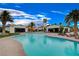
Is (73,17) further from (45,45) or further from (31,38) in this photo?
(31,38)

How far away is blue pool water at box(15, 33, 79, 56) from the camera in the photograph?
267 inches

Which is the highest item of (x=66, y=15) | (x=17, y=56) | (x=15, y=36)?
(x=66, y=15)

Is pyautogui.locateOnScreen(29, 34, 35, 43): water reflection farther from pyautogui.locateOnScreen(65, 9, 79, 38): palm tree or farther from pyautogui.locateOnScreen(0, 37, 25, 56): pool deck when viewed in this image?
pyautogui.locateOnScreen(65, 9, 79, 38): palm tree

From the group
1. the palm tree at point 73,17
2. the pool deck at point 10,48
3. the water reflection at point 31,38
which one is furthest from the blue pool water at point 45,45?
the palm tree at point 73,17

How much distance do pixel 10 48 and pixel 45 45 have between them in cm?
91

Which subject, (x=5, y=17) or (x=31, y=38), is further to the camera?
(x=31, y=38)

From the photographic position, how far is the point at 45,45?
702 cm

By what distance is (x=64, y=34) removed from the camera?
7.25 meters

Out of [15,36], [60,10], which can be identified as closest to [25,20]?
[15,36]

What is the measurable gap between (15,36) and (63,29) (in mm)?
1290

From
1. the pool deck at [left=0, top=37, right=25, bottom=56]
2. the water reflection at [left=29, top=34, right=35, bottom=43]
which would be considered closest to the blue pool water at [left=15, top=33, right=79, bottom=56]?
the water reflection at [left=29, top=34, right=35, bottom=43]

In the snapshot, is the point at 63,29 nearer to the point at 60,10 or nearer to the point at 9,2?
the point at 60,10

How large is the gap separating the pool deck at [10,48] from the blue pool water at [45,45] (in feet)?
0.46

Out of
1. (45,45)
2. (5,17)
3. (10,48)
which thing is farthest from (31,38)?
(5,17)
